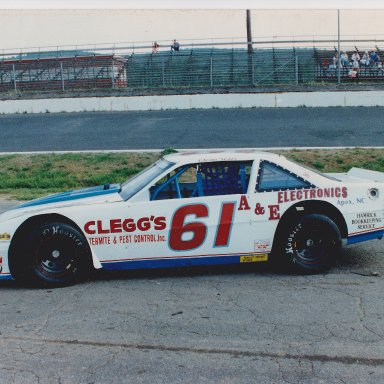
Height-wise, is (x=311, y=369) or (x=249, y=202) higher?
(x=249, y=202)

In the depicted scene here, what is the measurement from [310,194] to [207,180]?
110 centimetres

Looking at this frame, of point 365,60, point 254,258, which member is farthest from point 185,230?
point 365,60

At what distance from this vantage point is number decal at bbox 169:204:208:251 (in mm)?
6312

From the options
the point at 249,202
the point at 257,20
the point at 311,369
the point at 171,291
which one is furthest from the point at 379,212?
the point at 257,20

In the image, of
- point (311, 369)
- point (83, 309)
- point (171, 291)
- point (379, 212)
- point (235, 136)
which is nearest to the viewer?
point (311, 369)

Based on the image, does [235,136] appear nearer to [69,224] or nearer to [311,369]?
[69,224]

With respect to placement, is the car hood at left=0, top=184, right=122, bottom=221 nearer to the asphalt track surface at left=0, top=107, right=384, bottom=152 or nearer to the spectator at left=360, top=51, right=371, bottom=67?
the asphalt track surface at left=0, top=107, right=384, bottom=152

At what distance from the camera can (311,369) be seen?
4.25 m

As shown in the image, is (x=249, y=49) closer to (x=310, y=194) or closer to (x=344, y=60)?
(x=344, y=60)

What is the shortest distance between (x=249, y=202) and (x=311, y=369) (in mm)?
2437

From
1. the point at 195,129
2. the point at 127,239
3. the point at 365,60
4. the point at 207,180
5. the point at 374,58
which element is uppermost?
the point at 374,58

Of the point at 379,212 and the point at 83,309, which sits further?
the point at 379,212

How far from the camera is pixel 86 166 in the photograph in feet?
50.2

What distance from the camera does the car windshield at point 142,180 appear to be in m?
6.54
